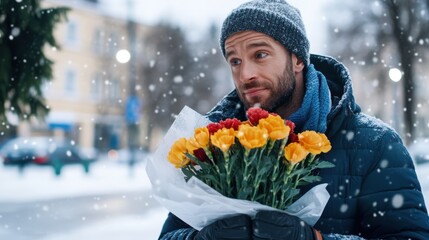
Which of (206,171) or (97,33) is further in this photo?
(97,33)

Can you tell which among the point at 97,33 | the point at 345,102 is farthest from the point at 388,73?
the point at 97,33

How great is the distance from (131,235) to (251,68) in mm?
6821

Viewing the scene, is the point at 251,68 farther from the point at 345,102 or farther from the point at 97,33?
the point at 97,33

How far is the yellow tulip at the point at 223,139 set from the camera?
1.45 metres

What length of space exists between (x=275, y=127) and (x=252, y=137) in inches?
3.1

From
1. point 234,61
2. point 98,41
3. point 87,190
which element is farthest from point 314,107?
point 98,41

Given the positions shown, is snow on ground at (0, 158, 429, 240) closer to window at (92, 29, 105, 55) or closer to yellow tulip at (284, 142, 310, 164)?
yellow tulip at (284, 142, 310, 164)

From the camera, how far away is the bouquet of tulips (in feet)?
4.83

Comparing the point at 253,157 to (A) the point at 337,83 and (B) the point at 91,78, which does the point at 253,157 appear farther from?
(B) the point at 91,78

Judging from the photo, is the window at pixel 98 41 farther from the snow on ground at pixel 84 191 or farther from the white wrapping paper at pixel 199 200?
the white wrapping paper at pixel 199 200

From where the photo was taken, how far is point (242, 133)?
1456 mm

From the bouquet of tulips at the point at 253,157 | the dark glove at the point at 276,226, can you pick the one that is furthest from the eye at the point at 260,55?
the dark glove at the point at 276,226

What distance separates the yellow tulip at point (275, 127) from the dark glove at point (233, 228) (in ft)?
0.80

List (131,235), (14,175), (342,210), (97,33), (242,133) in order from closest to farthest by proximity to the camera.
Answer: (242,133) → (342,210) → (131,235) → (14,175) → (97,33)
